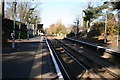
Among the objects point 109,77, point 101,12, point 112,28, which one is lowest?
point 109,77

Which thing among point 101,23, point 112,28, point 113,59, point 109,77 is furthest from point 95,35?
point 109,77

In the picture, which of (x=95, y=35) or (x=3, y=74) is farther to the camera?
(x=95, y=35)

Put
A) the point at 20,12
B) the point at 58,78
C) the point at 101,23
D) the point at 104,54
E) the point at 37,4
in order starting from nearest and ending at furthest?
the point at 58,78
the point at 104,54
the point at 101,23
the point at 20,12
the point at 37,4

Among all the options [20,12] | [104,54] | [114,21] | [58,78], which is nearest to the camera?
[58,78]

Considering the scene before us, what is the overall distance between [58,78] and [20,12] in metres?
46.9

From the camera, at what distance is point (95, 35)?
141 ft

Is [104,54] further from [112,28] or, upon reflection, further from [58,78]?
[112,28]

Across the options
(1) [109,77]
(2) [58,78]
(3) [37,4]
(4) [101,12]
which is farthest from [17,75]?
(3) [37,4]

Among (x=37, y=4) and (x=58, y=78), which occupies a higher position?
(x=37, y=4)

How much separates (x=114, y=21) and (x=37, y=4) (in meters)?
28.2

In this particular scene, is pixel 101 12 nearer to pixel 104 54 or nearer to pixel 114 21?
pixel 114 21

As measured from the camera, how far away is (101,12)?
1483 inches

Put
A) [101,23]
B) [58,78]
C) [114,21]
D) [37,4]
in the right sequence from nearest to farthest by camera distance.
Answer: [58,78], [114,21], [101,23], [37,4]

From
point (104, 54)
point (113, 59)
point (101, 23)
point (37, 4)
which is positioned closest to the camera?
point (113, 59)
